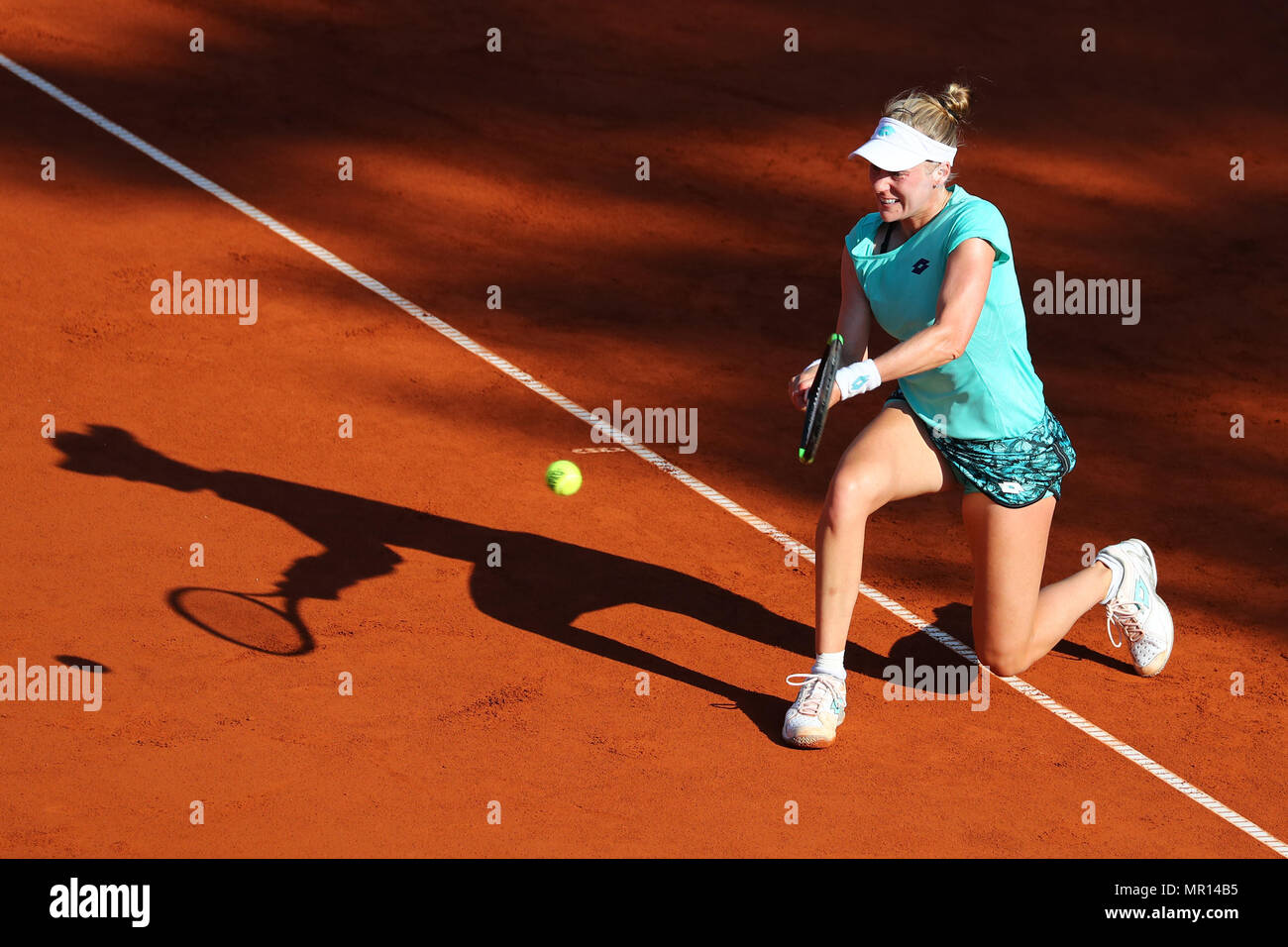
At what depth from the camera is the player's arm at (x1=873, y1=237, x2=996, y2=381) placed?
5652 millimetres

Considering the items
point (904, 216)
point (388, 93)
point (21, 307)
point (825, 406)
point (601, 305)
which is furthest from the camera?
point (388, 93)

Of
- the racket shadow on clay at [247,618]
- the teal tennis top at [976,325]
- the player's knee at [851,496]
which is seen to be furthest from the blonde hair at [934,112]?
the racket shadow on clay at [247,618]

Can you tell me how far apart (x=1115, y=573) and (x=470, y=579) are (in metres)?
2.73

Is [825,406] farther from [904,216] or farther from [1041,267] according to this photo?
[1041,267]

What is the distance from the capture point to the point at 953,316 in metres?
5.72

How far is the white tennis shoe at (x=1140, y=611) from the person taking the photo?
6.64 meters

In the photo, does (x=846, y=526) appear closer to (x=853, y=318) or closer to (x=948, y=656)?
(x=853, y=318)

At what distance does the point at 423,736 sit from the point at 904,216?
2616 mm

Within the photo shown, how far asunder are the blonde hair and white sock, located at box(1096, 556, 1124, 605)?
Result: 6.16 feet

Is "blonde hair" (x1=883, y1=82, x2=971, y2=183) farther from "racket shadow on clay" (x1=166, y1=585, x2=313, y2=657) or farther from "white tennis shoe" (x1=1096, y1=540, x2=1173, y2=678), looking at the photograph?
"racket shadow on clay" (x1=166, y1=585, x2=313, y2=657)

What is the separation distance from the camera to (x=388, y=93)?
12227 millimetres

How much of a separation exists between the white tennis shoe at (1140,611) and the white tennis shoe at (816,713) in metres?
1.31

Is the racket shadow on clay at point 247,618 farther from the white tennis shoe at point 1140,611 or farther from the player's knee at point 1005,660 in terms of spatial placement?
the white tennis shoe at point 1140,611

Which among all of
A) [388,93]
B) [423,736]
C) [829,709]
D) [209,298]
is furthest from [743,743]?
[388,93]
